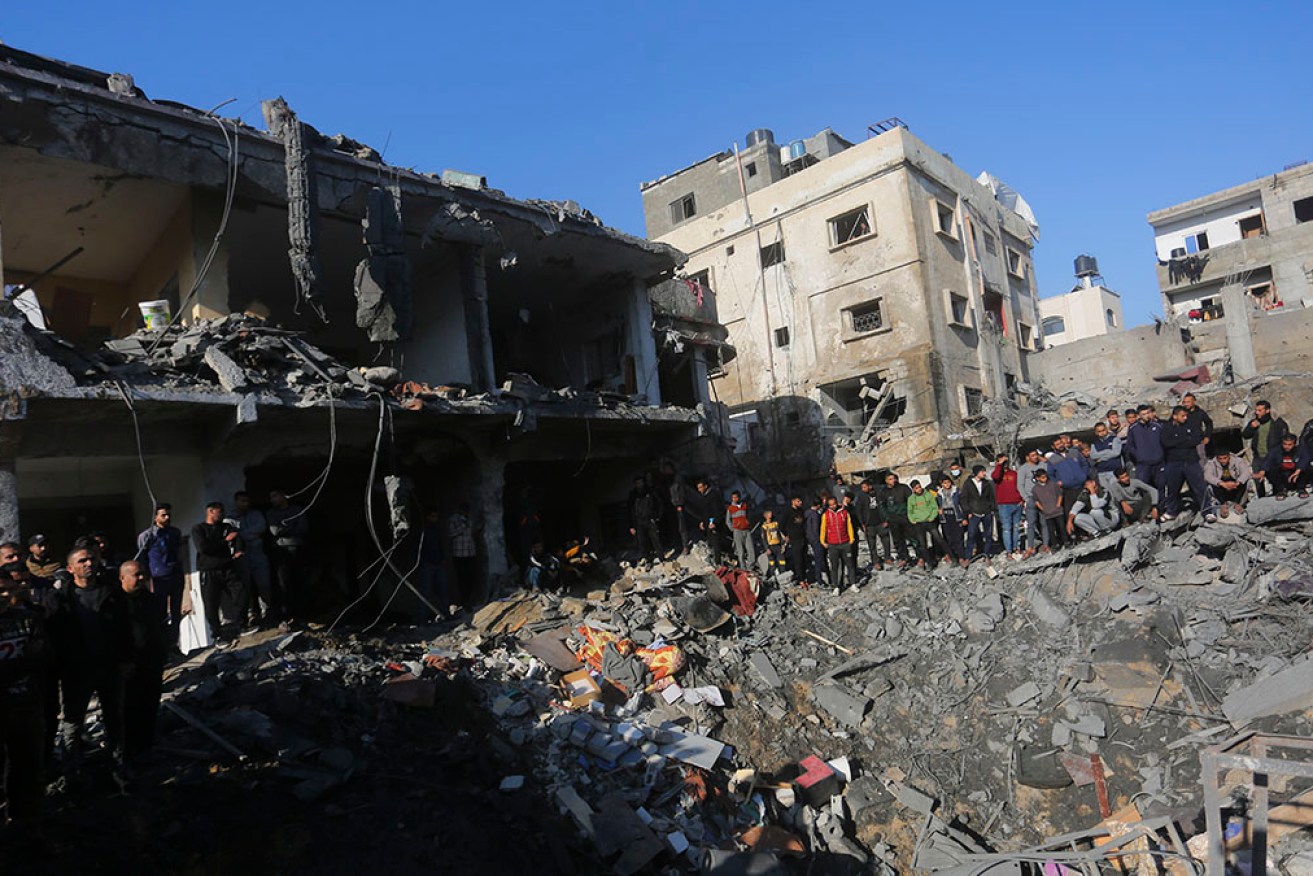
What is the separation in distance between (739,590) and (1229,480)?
7.18m

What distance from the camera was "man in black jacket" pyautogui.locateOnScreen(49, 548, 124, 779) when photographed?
222 inches

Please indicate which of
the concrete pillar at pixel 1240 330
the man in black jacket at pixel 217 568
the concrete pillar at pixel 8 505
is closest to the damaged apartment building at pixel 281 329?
the concrete pillar at pixel 8 505

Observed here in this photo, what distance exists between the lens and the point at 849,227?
934 inches

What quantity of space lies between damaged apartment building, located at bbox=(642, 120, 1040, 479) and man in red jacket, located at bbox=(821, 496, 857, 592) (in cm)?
859

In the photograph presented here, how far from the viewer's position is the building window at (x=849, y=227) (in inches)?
912

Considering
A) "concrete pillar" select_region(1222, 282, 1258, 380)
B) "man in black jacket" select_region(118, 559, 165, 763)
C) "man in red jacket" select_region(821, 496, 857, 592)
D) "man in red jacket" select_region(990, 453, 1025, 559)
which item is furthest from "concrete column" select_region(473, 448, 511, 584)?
"concrete pillar" select_region(1222, 282, 1258, 380)

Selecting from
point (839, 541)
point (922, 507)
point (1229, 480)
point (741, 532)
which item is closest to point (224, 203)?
point (741, 532)

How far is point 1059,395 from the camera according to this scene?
23.7 metres

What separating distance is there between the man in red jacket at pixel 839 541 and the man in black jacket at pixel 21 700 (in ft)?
33.5

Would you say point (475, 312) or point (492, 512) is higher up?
point (475, 312)

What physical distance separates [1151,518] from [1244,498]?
149cm

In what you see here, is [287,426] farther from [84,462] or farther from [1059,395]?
[1059,395]

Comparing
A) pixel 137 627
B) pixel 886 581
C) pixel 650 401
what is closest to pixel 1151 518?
pixel 886 581

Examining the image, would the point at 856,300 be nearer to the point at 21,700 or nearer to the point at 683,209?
the point at 683,209
